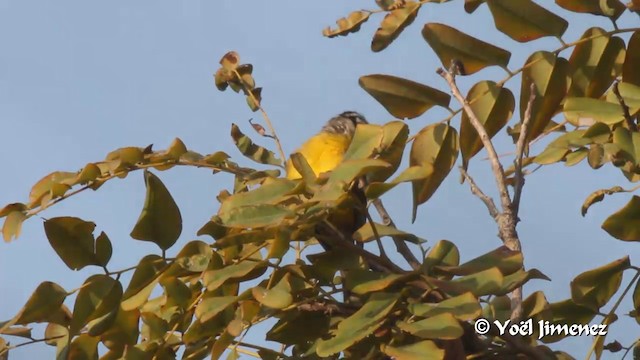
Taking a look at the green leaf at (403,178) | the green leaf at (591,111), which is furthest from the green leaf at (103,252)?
the green leaf at (591,111)

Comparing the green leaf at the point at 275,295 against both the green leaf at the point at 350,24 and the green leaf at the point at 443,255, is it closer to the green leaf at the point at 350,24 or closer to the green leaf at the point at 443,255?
the green leaf at the point at 443,255

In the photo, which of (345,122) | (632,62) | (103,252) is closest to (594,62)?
(632,62)

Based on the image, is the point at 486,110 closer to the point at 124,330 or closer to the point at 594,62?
the point at 594,62

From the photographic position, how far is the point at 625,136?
1.25 m

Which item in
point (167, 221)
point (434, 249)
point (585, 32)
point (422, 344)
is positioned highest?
point (585, 32)

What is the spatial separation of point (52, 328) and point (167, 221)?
0.19 metres

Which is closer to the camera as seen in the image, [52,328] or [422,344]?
[422,344]

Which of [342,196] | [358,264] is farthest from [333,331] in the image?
[342,196]

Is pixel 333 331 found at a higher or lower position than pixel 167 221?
lower

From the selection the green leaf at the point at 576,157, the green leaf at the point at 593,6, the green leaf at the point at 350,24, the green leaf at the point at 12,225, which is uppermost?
the green leaf at the point at 350,24

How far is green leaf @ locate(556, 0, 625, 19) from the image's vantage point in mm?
1333

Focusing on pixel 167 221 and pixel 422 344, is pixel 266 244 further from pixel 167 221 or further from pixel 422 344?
pixel 422 344

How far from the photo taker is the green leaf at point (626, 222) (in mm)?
1252

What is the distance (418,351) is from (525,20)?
468mm
